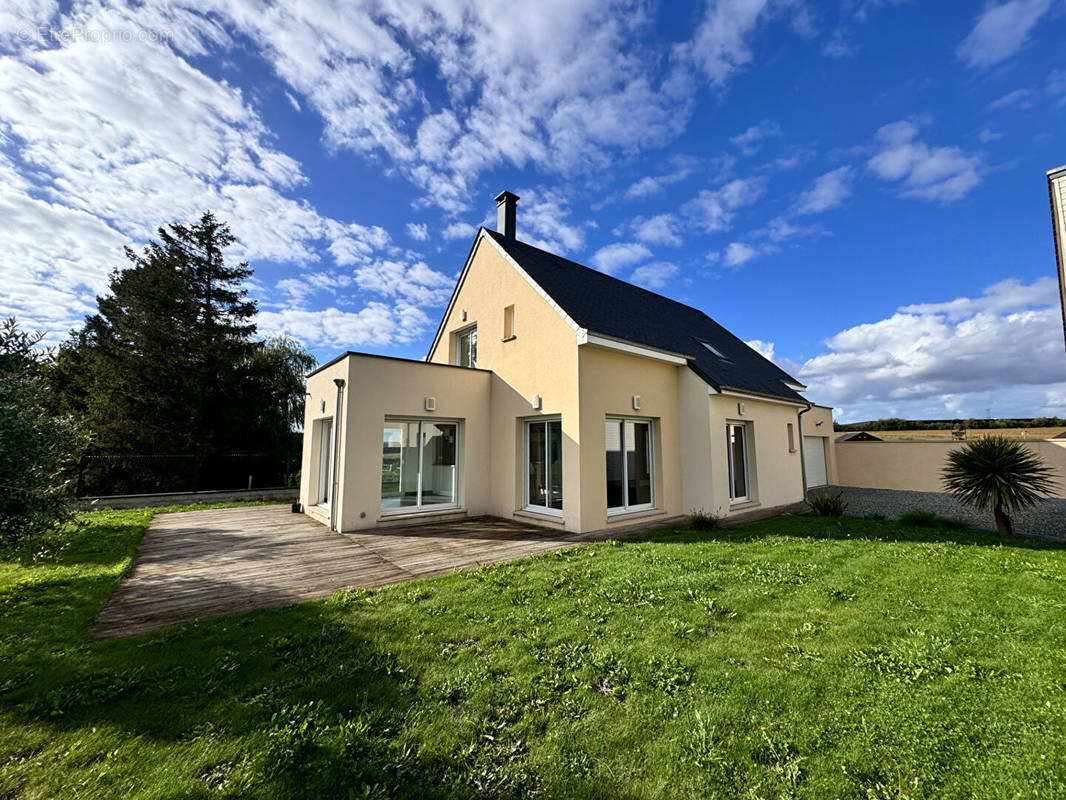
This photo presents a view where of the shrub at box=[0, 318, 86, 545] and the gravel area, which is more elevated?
the shrub at box=[0, 318, 86, 545]

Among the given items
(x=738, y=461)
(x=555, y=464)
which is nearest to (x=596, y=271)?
(x=738, y=461)

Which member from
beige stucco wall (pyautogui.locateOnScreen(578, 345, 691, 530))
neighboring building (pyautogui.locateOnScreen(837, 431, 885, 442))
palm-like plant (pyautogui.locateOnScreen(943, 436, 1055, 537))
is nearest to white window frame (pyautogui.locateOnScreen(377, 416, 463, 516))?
beige stucco wall (pyautogui.locateOnScreen(578, 345, 691, 530))

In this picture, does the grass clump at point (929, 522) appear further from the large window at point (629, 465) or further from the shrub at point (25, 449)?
the shrub at point (25, 449)

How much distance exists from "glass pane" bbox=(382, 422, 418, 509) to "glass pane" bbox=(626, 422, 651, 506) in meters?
5.17

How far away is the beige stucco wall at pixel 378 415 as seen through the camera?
28.9ft

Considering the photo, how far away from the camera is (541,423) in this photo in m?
9.77

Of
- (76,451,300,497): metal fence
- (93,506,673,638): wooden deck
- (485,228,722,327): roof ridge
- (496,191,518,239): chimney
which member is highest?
(496,191,518,239): chimney

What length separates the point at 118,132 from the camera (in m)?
7.43

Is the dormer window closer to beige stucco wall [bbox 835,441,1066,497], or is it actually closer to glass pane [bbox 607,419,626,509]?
glass pane [bbox 607,419,626,509]

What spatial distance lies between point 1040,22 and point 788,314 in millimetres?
10278

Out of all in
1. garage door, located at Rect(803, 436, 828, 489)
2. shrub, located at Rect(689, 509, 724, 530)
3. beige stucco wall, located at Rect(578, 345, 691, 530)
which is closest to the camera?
beige stucco wall, located at Rect(578, 345, 691, 530)

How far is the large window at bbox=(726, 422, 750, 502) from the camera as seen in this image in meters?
11.1

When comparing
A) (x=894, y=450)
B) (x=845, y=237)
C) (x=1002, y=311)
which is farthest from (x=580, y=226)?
(x=1002, y=311)

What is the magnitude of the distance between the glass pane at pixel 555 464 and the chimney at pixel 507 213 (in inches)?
270
